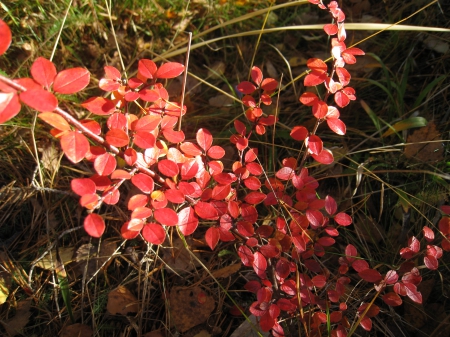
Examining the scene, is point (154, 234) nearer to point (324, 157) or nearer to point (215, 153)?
point (215, 153)

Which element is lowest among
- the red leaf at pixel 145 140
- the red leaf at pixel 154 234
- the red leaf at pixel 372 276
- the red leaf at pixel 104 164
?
the red leaf at pixel 372 276

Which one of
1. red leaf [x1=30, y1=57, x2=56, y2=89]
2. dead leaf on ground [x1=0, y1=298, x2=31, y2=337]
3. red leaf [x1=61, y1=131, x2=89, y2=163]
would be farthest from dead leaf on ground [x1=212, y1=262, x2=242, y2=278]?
red leaf [x1=30, y1=57, x2=56, y2=89]

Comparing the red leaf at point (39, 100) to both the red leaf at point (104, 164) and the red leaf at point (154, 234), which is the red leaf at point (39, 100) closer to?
the red leaf at point (104, 164)

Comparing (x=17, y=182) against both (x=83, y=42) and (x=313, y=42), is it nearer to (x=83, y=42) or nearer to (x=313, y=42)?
(x=83, y=42)

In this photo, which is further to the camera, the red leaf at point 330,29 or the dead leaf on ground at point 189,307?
the dead leaf on ground at point 189,307

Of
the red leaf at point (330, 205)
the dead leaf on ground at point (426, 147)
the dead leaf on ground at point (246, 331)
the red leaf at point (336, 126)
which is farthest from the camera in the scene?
the dead leaf on ground at point (426, 147)

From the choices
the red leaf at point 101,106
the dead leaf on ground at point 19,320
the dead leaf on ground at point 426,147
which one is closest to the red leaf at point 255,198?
the red leaf at point 101,106
